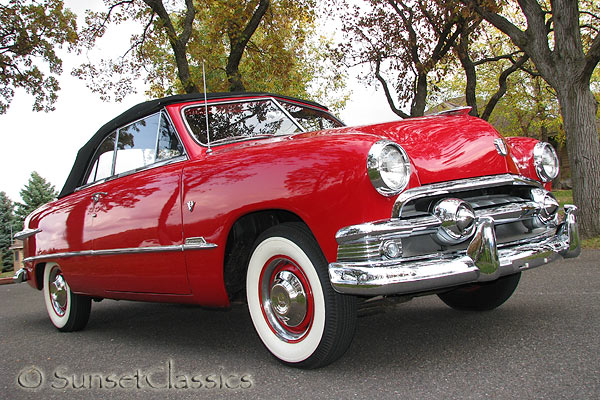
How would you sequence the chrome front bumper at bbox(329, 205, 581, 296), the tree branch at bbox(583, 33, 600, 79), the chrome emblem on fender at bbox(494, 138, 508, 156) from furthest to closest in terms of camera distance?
the tree branch at bbox(583, 33, 600, 79) < the chrome emblem on fender at bbox(494, 138, 508, 156) < the chrome front bumper at bbox(329, 205, 581, 296)

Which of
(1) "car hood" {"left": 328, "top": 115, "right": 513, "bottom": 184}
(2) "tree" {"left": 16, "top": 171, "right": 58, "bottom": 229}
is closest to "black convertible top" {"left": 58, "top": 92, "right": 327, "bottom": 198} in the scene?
(1) "car hood" {"left": 328, "top": 115, "right": 513, "bottom": 184}

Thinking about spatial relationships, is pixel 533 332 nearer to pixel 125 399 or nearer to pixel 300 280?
pixel 300 280

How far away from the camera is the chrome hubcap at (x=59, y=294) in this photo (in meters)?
4.79

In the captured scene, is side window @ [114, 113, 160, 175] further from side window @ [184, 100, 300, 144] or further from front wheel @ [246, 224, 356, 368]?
front wheel @ [246, 224, 356, 368]

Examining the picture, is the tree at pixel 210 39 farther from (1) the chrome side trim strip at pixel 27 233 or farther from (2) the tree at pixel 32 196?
(2) the tree at pixel 32 196

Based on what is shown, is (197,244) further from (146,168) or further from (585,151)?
(585,151)

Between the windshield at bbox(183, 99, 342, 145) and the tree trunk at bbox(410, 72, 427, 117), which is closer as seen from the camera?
the windshield at bbox(183, 99, 342, 145)

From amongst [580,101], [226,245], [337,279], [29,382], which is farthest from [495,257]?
[580,101]

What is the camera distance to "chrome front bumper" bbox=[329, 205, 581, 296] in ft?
7.80

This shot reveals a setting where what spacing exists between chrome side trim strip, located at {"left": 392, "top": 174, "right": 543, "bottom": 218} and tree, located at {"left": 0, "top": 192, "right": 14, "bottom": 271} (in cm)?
3109

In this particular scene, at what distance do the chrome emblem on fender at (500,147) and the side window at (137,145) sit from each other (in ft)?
7.44

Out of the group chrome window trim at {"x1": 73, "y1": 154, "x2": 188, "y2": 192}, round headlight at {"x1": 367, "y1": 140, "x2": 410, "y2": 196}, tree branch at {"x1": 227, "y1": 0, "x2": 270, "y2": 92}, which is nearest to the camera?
round headlight at {"x1": 367, "y1": 140, "x2": 410, "y2": 196}

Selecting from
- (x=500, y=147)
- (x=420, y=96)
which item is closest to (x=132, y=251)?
(x=500, y=147)

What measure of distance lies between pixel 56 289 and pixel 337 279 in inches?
136
